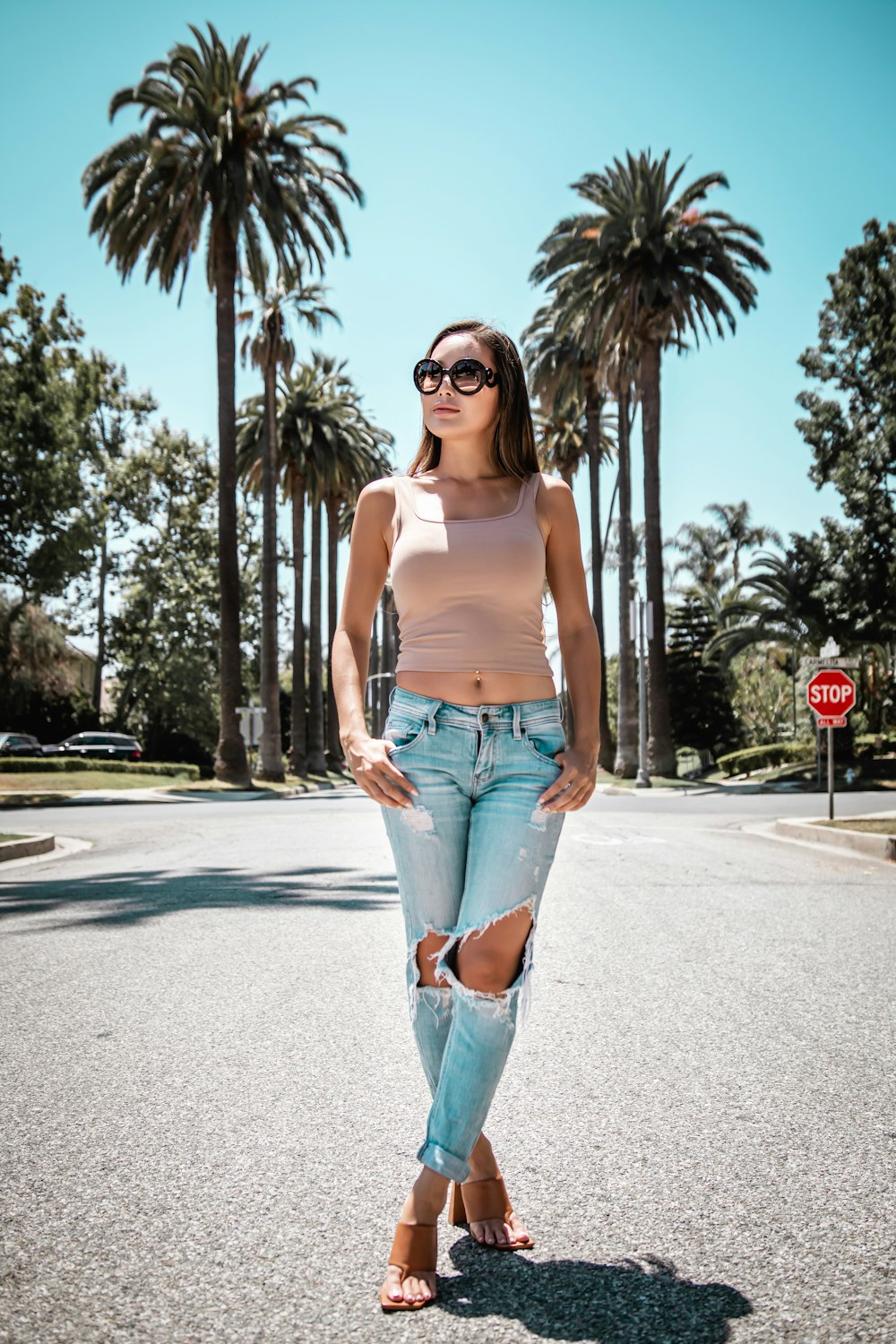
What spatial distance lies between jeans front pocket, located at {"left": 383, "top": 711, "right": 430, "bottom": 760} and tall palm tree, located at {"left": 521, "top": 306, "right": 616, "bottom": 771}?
3786 cm

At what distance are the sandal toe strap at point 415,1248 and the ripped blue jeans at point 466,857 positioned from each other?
0.44ft

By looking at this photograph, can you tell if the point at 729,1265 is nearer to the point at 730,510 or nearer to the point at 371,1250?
the point at 371,1250

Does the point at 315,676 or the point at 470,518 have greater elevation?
the point at 315,676

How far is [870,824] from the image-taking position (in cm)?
1661

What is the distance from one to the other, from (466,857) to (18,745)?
146 ft

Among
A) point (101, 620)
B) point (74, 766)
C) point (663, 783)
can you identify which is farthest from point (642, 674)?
point (101, 620)

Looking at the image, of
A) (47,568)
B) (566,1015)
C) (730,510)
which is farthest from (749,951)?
(730,510)

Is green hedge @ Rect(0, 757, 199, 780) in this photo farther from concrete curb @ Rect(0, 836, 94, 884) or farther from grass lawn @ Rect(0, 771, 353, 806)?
concrete curb @ Rect(0, 836, 94, 884)

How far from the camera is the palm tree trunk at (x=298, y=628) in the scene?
4566 cm

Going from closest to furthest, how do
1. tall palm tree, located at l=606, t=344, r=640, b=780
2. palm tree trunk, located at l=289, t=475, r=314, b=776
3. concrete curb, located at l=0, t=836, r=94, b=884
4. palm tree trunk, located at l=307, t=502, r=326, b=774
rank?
concrete curb, located at l=0, t=836, r=94, b=884 → tall palm tree, located at l=606, t=344, r=640, b=780 → palm tree trunk, located at l=289, t=475, r=314, b=776 → palm tree trunk, located at l=307, t=502, r=326, b=774

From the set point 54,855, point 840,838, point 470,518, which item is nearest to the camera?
point 470,518

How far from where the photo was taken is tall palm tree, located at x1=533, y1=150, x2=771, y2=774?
34.1 meters

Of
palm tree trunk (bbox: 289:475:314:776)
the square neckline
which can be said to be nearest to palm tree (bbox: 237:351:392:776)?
palm tree trunk (bbox: 289:475:314:776)

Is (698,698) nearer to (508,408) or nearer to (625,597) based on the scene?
(625,597)
